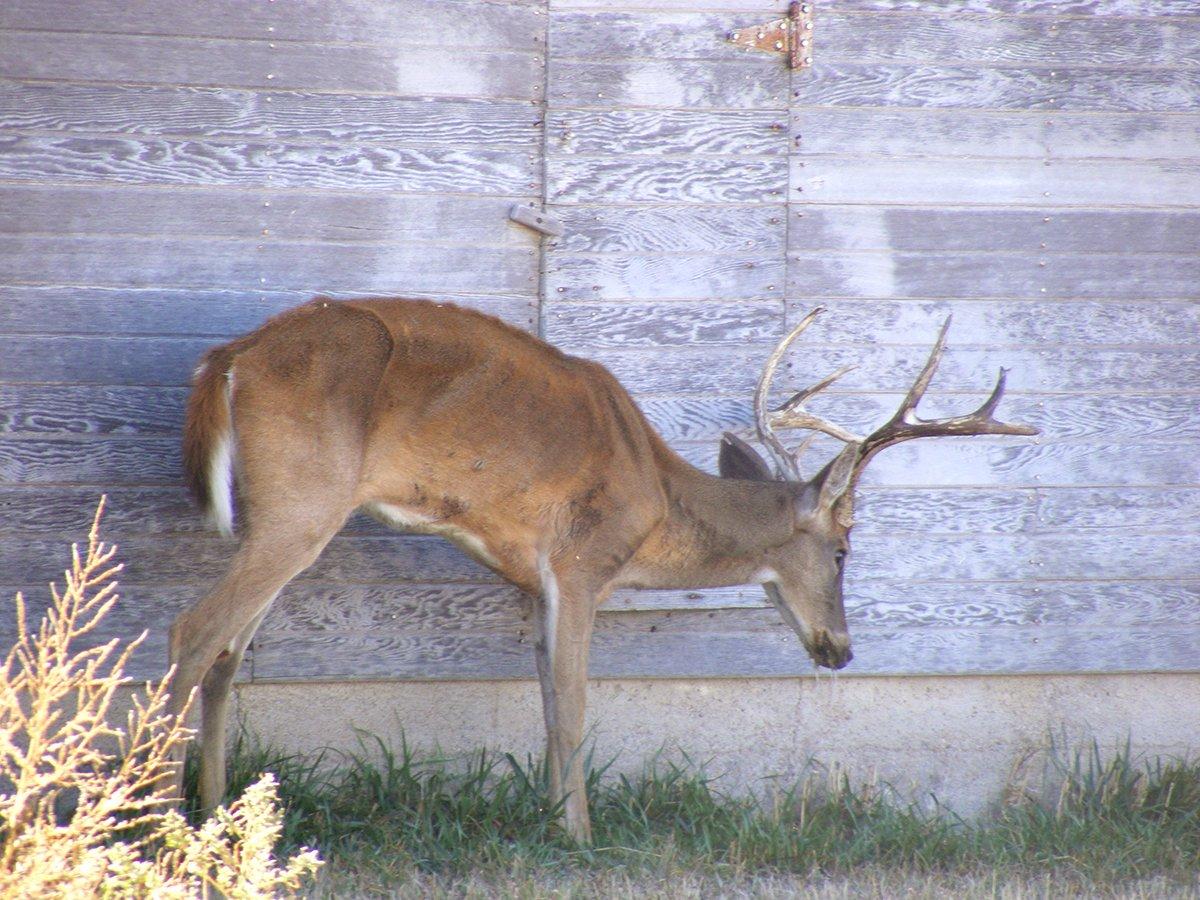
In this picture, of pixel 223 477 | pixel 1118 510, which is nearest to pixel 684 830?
pixel 223 477

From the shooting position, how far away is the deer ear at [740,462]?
17.0 ft

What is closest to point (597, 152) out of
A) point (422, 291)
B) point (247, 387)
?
point (422, 291)

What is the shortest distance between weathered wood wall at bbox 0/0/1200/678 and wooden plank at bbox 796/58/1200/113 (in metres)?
0.01

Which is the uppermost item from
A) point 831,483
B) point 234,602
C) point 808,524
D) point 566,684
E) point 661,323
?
point 661,323

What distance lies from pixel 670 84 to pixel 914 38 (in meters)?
1.00

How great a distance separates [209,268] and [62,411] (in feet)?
2.38

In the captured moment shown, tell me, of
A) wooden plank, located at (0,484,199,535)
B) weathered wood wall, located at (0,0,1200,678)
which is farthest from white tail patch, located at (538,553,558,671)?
wooden plank, located at (0,484,199,535)

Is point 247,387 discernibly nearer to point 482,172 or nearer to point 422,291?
point 422,291

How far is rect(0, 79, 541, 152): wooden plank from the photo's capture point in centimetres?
468

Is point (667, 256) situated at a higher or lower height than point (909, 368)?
higher

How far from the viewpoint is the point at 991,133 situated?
536cm

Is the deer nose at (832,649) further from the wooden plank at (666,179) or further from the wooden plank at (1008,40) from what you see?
the wooden plank at (1008,40)

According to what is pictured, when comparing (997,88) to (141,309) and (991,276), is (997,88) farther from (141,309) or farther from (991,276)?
(141,309)

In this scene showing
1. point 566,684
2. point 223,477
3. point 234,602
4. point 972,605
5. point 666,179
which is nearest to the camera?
point 234,602
